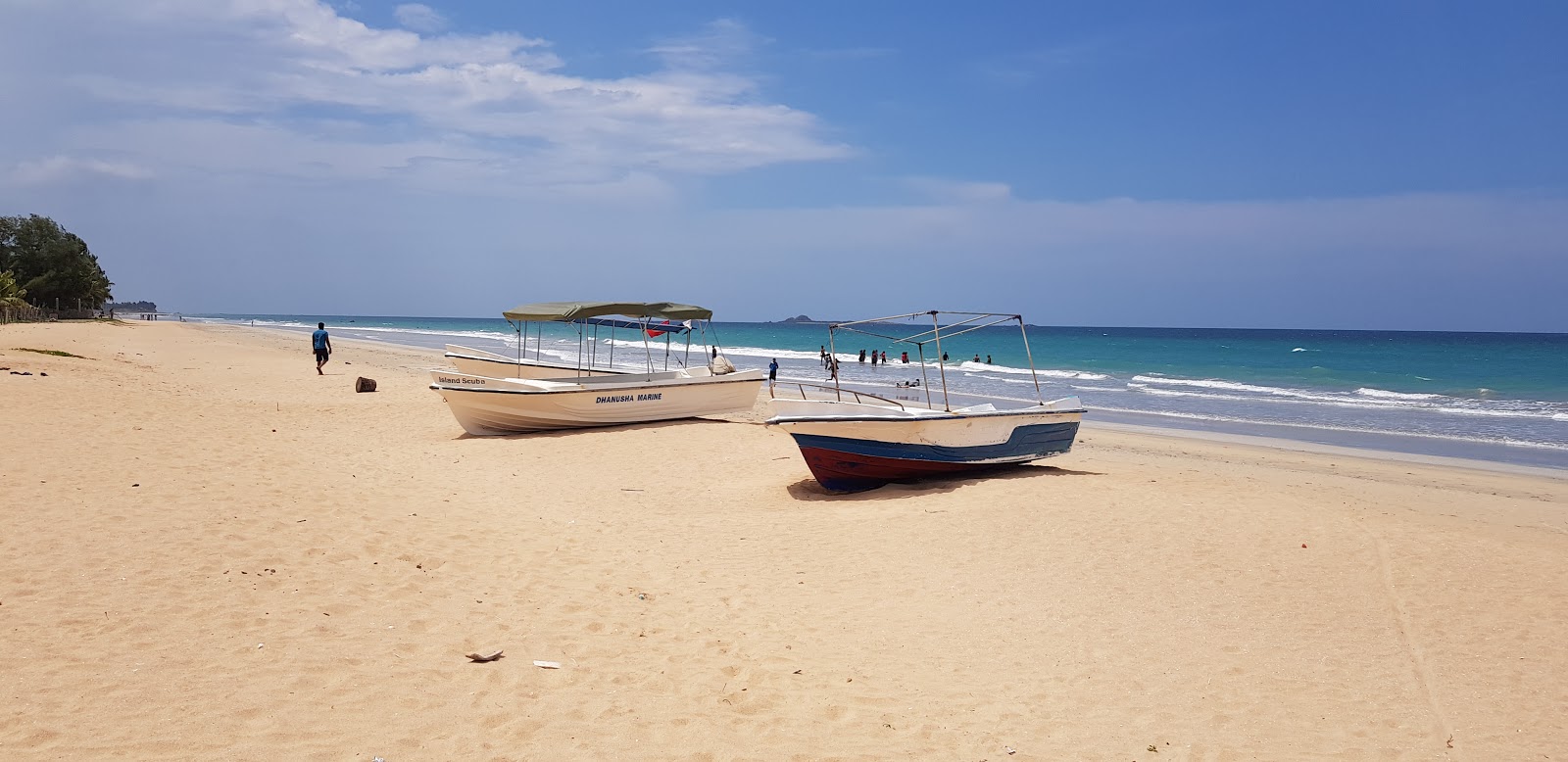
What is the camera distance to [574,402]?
52.7ft

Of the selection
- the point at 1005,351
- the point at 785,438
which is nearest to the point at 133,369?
the point at 785,438

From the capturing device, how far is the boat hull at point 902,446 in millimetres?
11125

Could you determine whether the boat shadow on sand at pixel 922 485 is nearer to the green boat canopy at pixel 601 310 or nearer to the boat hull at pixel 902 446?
the boat hull at pixel 902 446

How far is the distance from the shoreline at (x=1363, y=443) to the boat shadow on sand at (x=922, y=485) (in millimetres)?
8359

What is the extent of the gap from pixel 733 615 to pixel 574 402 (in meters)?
10.1

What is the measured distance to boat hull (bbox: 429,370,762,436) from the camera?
15641 millimetres

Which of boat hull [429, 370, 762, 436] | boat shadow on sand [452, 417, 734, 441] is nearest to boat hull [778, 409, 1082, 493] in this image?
boat shadow on sand [452, 417, 734, 441]

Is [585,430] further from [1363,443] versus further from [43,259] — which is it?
[43,259]

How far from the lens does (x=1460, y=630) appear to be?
21.8 ft

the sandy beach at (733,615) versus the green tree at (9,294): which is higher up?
the green tree at (9,294)

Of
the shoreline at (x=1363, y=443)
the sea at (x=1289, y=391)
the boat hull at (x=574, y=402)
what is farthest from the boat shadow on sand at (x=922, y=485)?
the shoreline at (x=1363, y=443)

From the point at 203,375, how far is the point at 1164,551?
25.2 metres

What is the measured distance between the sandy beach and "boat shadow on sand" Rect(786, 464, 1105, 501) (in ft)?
0.32

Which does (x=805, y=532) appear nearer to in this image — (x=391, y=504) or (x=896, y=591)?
(x=896, y=591)
